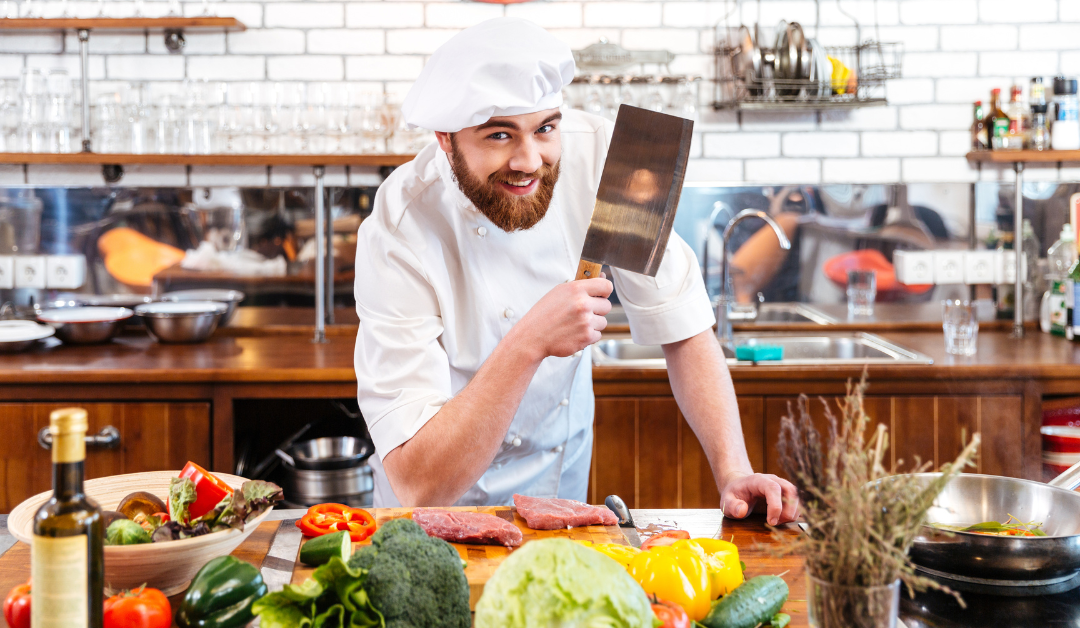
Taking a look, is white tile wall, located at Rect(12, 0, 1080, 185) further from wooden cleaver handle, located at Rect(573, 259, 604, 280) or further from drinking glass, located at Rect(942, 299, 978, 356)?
wooden cleaver handle, located at Rect(573, 259, 604, 280)

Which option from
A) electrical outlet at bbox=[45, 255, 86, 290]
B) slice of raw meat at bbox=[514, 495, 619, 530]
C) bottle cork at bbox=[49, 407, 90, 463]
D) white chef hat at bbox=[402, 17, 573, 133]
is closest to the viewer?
bottle cork at bbox=[49, 407, 90, 463]

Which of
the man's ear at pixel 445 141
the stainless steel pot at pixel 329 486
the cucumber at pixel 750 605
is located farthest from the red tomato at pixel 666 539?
the stainless steel pot at pixel 329 486

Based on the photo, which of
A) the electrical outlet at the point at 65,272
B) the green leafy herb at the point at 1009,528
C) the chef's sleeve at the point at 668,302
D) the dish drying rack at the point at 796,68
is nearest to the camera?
the green leafy herb at the point at 1009,528

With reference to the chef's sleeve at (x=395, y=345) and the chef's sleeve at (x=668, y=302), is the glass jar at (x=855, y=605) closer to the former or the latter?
the chef's sleeve at (x=395, y=345)

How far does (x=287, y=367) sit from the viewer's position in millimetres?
Result: 2713

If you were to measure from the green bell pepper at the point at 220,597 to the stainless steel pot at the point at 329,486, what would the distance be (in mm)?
1711

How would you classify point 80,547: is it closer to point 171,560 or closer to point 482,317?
point 171,560

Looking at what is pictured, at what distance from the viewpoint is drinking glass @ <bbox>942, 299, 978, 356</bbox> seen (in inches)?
113

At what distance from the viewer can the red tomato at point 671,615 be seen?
0.98m

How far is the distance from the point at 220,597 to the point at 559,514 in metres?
0.55

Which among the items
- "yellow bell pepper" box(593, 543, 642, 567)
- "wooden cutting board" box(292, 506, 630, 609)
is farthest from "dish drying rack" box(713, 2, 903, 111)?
"yellow bell pepper" box(593, 543, 642, 567)

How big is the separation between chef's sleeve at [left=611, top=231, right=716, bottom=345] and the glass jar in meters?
1.02

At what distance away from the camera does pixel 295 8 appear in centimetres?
340

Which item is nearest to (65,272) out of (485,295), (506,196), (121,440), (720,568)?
(121,440)
